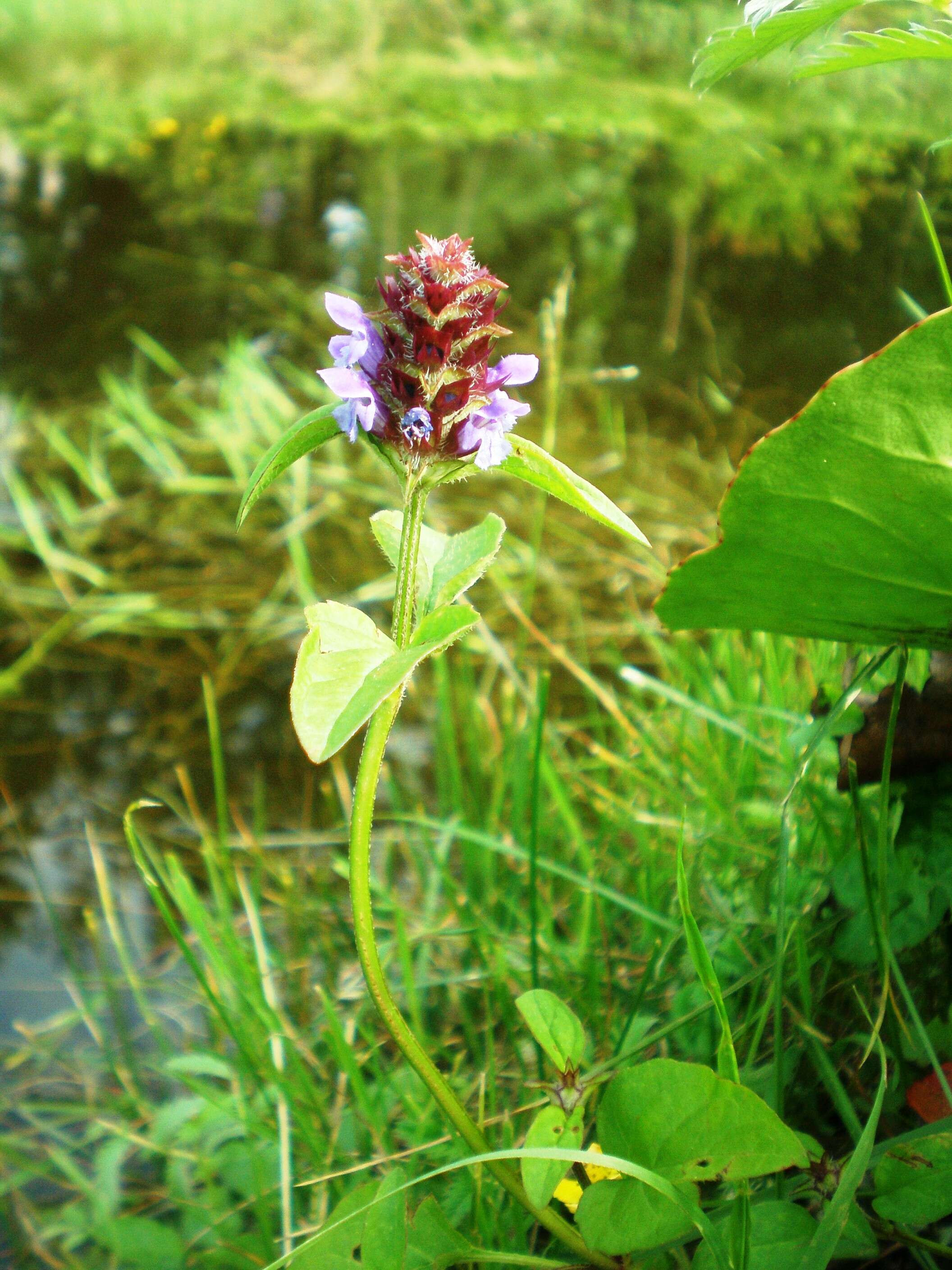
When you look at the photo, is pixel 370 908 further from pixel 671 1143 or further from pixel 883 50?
pixel 883 50

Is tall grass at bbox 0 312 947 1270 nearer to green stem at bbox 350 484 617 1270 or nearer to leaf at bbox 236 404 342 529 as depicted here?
green stem at bbox 350 484 617 1270

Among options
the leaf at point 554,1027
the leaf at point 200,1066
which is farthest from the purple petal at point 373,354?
the leaf at point 200,1066

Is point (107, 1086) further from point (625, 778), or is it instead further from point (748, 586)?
point (748, 586)

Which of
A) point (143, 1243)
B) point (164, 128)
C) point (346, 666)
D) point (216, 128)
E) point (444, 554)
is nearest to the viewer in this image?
point (346, 666)

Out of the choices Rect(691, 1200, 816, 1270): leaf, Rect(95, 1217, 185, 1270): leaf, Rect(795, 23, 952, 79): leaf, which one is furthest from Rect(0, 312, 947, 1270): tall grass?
Rect(795, 23, 952, 79): leaf

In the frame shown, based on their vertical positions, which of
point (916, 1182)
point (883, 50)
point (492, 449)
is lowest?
point (916, 1182)

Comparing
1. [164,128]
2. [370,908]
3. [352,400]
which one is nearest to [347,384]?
[352,400]

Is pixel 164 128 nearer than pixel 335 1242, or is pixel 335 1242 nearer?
pixel 335 1242

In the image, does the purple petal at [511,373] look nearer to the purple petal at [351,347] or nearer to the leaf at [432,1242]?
the purple petal at [351,347]
